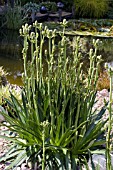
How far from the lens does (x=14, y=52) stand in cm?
943

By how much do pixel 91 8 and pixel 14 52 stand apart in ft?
20.8

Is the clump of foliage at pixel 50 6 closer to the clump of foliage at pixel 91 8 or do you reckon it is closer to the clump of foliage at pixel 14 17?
the clump of foliage at pixel 91 8

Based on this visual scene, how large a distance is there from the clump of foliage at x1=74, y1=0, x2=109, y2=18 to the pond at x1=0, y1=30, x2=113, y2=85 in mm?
3435

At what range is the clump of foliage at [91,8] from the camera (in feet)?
47.5

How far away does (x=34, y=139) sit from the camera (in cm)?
265

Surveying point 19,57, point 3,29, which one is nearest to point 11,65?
point 19,57

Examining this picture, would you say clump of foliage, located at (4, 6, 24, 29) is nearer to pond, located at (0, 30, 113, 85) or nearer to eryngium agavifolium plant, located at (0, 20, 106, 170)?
pond, located at (0, 30, 113, 85)

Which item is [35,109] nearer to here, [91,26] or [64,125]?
[64,125]

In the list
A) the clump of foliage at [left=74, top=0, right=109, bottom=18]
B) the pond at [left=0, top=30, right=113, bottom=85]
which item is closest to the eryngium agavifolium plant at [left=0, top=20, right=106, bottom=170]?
the pond at [left=0, top=30, right=113, bottom=85]

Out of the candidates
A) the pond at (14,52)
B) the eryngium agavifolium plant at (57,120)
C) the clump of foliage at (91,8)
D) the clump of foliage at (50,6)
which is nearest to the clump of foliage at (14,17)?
the pond at (14,52)

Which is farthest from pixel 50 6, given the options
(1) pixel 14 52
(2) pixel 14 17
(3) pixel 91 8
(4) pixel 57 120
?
(4) pixel 57 120

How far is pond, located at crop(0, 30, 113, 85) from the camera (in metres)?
7.54

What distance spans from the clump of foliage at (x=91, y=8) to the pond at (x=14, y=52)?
135 inches

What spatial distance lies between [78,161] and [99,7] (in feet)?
41.9
